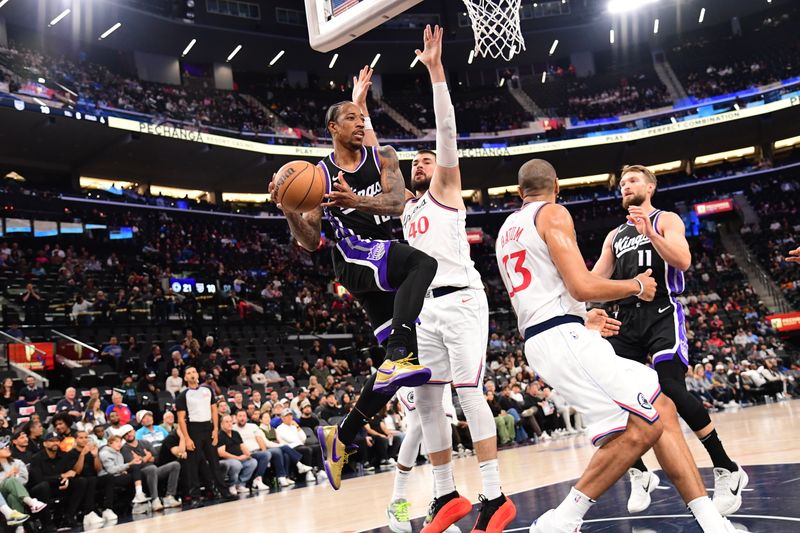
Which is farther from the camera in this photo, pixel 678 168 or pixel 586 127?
pixel 678 168

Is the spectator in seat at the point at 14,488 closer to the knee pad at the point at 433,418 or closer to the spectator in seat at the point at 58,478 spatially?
the spectator in seat at the point at 58,478

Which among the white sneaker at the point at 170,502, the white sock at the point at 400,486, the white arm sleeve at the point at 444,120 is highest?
the white arm sleeve at the point at 444,120

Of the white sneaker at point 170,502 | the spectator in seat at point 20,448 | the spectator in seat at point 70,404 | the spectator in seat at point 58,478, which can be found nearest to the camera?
the spectator in seat at point 58,478

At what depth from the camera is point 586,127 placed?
33.1m

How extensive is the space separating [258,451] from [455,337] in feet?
22.1

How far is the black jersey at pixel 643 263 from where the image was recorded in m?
4.97

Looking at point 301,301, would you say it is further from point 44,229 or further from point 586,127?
point 586,127

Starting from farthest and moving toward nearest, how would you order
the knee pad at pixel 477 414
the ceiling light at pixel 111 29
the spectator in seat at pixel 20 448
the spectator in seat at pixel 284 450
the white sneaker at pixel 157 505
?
the ceiling light at pixel 111 29 < the spectator in seat at pixel 284 450 < the white sneaker at pixel 157 505 < the spectator in seat at pixel 20 448 < the knee pad at pixel 477 414

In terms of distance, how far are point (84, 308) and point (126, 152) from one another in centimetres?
1070

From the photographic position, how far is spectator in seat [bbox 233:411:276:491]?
34.0 feet

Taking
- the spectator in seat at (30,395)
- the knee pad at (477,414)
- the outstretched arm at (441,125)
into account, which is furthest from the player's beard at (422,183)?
the spectator in seat at (30,395)

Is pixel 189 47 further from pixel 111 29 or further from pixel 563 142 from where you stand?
pixel 563 142

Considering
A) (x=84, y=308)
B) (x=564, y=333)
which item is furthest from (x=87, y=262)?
(x=564, y=333)

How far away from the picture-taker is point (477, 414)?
4.35 metres
